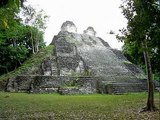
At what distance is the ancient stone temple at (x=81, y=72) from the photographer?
30.6 meters

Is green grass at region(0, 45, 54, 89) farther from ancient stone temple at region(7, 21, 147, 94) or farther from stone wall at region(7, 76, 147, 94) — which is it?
stone wall at region(7, 76, 147, 94)

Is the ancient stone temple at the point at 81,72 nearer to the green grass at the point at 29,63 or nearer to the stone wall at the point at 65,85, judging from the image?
the stone wall at the point at 65,85

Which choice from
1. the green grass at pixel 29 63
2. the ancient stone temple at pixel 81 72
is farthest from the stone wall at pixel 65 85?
the green grass at pixel 29 63

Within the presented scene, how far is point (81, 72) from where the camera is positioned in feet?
122

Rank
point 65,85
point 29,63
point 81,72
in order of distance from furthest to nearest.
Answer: point 29,63 < point 81,72 < point 65,85

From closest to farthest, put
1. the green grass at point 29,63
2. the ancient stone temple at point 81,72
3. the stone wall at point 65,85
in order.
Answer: the stone wall at point 65,85 < the ancient stone temple at point 81,72 < the green grass at point 29,63

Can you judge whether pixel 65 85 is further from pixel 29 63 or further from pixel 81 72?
pixel 29 63

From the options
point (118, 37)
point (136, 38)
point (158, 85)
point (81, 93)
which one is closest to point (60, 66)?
point (81, 93)

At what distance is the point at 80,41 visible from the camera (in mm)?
48062

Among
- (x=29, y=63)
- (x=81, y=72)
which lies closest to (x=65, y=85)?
(x=81, y=72)

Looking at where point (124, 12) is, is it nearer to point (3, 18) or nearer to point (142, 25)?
point (142, 25)

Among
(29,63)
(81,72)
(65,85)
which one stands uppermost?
(29,63)

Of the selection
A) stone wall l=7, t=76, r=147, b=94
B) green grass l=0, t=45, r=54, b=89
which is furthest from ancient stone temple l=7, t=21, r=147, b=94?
green grass l=0, t=45, r=54, b=89

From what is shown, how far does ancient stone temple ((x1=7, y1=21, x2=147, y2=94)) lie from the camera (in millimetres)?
30641
